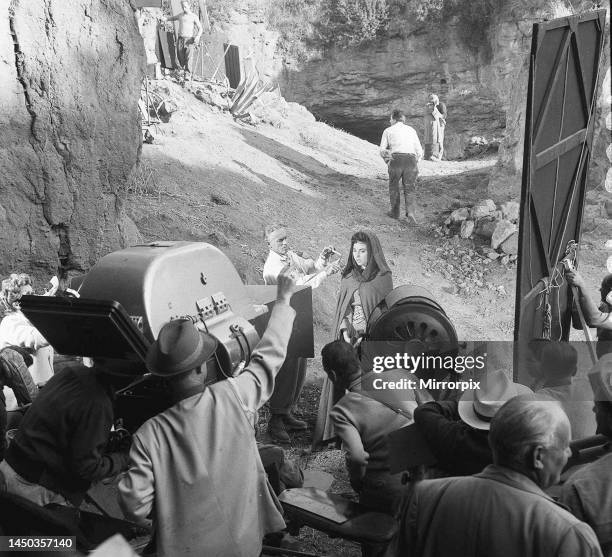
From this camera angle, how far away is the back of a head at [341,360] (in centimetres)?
333

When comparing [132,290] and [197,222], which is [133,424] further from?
[197,222]

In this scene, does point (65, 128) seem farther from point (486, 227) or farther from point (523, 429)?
point (486, 227)

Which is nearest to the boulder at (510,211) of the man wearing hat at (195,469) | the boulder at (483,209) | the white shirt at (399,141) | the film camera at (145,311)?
the boulder at (483,209)

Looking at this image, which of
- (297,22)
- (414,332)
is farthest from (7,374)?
(297,22)

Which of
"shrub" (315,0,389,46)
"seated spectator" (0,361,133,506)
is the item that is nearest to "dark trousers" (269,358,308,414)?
"seated spectator" (0,361,133,506)

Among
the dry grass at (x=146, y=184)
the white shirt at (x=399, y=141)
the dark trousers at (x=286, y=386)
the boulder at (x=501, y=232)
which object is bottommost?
the dark trousers at (x=286, y=386)

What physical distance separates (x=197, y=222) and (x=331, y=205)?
6.61ft

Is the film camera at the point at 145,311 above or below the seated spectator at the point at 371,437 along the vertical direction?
above

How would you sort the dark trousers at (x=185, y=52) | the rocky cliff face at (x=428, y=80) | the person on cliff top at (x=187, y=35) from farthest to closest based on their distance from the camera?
1. the rocky cliff face at (x=428, y=80)
2. the dark trousers at (x=185, y=52)
3. the person on cliff top at (x=187, y=35)

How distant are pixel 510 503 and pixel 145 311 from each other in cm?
187

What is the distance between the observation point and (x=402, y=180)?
9.55 m

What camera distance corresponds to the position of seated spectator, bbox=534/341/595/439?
3307 millimetres

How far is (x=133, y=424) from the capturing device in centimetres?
323

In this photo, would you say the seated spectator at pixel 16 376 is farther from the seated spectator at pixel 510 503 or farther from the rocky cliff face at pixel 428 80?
the rocky cliff face at pixel 428 80
